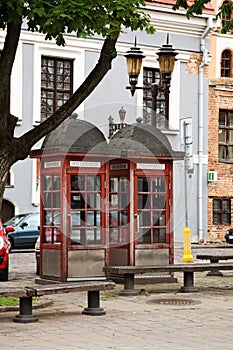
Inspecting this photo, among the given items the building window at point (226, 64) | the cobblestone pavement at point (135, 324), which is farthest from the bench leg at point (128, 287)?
the building window at point (226, 64)

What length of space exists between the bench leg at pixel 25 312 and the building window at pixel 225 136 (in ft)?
89.3

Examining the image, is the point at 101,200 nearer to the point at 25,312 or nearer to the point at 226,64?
the point at 25,312

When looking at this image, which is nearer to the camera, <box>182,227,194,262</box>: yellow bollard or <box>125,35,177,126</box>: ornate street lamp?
<box>125,35,177,126</box>: ornate street lamp

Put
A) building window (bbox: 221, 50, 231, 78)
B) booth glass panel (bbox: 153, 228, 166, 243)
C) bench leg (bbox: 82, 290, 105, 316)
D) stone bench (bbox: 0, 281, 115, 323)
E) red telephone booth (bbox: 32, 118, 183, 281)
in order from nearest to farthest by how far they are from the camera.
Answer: stone bench (bbox: 0, 281, 115, 323), bench leg (bbox: 82, 290, 105, 316), red telephone booth (bbox: 32, 118, 183, 281), booth glass panel (bbox: 153, 228, 166, 243), building window (bbox: 221, 50, 231, 78)

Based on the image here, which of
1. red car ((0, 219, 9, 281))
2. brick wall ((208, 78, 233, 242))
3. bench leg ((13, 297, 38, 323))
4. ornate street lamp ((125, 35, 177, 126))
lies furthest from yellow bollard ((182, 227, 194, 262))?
brick wall ((208, 78, 233, 242))

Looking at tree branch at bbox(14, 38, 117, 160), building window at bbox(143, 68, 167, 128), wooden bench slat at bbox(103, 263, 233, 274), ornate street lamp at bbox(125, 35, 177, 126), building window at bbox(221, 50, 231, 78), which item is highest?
building window at bbox(221, 50, 231, 78)

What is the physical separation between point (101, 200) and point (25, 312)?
511 centimetres

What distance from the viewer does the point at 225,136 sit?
38562 millimetres

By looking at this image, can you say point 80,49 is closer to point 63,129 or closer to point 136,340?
point 63,129

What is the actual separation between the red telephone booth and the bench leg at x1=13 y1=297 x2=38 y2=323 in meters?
4.14

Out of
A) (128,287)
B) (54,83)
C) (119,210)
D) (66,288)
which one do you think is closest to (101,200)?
(119,210)

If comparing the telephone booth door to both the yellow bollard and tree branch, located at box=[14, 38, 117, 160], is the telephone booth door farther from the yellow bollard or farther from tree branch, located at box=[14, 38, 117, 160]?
the yellow bollard

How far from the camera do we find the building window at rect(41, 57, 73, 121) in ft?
108

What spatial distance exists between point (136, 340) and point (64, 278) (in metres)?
5.79
